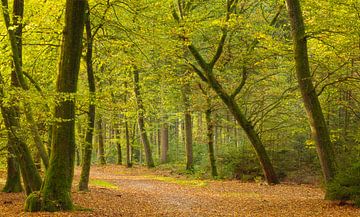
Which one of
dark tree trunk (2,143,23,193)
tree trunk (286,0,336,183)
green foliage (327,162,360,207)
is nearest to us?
green foliage (327,162,360,207)

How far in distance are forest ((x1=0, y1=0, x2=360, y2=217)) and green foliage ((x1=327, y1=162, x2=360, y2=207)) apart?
3 cm

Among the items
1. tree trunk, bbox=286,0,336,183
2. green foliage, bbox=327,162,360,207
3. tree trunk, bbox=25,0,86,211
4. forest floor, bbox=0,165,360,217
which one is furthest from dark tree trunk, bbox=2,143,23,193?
green foliage, bbox=327,162,360,207

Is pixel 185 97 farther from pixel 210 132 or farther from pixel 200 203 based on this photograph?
pixel 200 203

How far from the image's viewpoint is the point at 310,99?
1112cm

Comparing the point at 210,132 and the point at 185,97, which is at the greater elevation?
the point at 185,97

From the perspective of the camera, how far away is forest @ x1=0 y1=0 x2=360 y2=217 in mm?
8844

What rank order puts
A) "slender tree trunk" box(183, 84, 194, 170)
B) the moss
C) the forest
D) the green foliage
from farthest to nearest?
"slender tree trunk" box(183, 84, 194, 170) → the green foliage → the forest → the moss

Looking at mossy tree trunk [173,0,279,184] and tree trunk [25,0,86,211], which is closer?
tree trunk [25,0,86,211]

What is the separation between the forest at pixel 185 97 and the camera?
29.0 ft

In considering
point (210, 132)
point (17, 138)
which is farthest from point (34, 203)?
point (210, 132)

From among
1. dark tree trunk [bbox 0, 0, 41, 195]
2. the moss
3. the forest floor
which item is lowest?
the forest floor

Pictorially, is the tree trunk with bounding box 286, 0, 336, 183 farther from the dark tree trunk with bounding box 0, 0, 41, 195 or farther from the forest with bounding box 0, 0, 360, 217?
the dark tree trunk with bounding box 0, 0, 41, 195

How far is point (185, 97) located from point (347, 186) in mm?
12809

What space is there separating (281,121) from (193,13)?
21.4 ft
